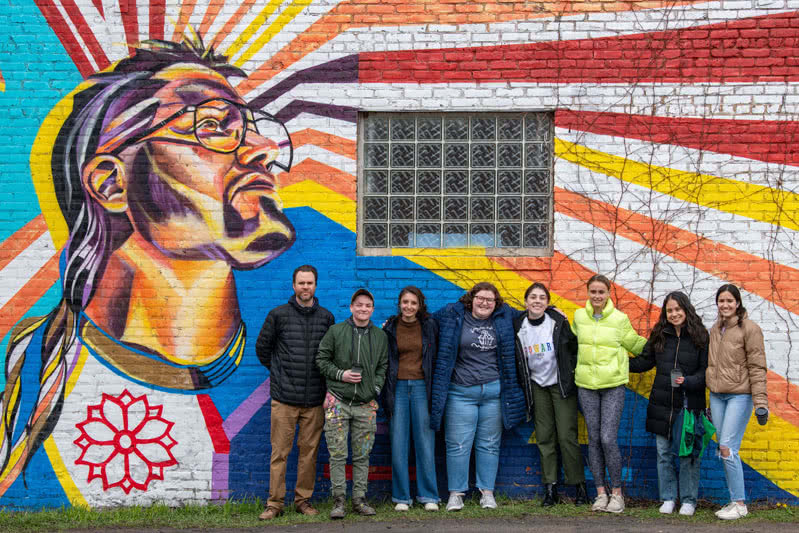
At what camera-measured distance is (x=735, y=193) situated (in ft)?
22.6

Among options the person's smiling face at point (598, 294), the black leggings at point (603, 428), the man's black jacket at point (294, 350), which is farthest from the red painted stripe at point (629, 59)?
the black leggings at point (603, 428)

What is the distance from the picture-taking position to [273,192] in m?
7.05

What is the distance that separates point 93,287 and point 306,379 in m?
2.14

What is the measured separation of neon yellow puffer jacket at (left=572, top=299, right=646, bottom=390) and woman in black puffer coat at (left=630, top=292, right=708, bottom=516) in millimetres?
245

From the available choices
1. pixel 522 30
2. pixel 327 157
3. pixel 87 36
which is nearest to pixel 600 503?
pixel 327 157

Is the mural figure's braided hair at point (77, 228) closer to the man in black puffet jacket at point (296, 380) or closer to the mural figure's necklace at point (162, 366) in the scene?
the mural figure's necklace at point (162, 366)

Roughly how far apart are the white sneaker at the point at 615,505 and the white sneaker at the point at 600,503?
32mm

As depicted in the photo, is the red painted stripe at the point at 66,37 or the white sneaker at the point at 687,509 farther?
the red painted stripe at the point at 66,37

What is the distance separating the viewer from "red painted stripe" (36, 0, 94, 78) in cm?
712

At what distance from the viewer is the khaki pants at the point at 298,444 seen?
6570 millimetres

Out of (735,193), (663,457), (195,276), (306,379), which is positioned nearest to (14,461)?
(195,276)

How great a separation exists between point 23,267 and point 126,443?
5.84ft

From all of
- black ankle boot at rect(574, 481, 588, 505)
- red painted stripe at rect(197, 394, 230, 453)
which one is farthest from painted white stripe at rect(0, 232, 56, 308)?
black ankle boot at rect(574, 481, 588, 505)

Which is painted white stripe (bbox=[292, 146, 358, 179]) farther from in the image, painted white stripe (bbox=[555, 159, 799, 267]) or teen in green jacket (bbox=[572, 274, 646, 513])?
teen in green jacket (bbox=[572, 274, 646, 513])
